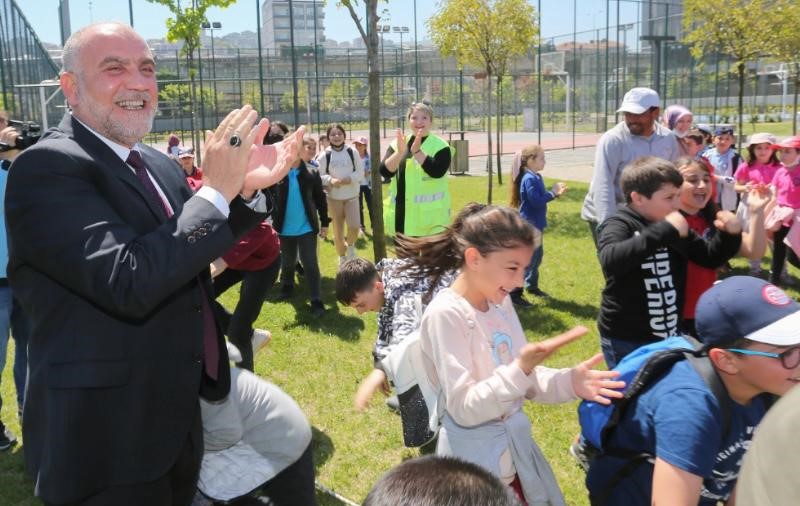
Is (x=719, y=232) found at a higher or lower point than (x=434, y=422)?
higher

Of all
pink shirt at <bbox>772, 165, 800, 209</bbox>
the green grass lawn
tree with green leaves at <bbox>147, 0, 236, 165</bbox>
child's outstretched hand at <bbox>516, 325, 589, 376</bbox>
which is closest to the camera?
child's outstretched hand at <bbox>516, 325, 589, 376</bbox>

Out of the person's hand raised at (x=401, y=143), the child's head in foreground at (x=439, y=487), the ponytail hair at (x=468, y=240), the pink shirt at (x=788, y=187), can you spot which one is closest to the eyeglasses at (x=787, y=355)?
the ponytail hair at (x=468, y=240)

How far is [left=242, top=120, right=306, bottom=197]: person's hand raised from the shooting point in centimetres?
228

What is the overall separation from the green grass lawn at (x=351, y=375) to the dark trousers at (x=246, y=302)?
696 mm

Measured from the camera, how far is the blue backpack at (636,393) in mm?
2297

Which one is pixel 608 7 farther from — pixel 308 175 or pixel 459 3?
pixel 308 175

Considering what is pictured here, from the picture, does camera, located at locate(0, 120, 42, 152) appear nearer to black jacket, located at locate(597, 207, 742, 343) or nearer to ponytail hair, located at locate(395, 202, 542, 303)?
ponytail hair, located at locate(395, 202, 542, 303)

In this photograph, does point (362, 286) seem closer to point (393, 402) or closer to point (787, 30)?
point (393, 402)

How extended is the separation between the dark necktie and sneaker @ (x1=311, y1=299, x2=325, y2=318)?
5.38 meters

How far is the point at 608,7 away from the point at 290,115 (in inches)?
684

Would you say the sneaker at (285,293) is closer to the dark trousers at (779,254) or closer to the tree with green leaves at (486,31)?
the dark trousers at (779,254)

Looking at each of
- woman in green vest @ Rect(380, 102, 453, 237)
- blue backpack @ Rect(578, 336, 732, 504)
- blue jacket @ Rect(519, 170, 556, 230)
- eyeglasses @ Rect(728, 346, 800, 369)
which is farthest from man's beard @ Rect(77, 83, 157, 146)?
blue jacket @ Rect(519, 170, 556, 230)

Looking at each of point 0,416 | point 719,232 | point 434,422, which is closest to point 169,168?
point 434,422

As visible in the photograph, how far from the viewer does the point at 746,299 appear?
7.35ft
